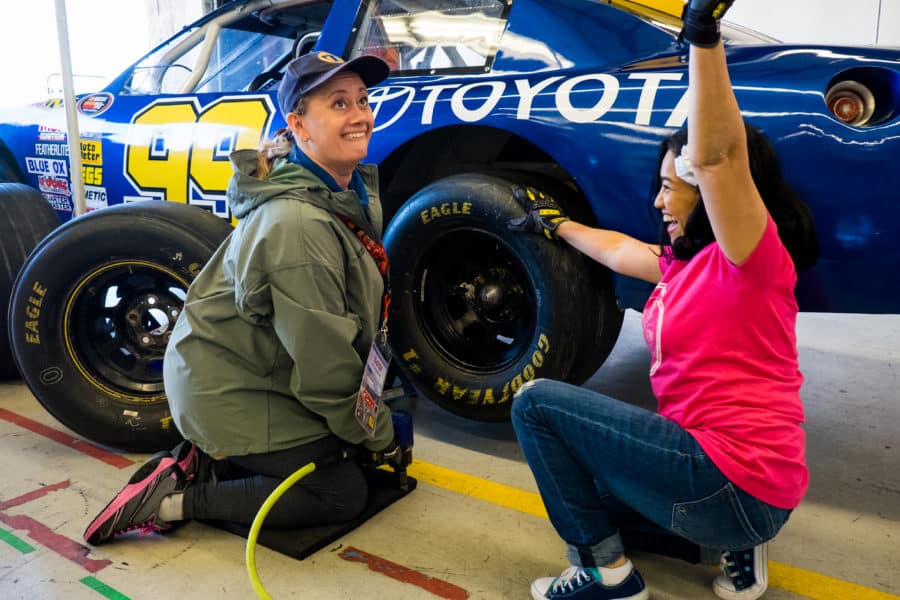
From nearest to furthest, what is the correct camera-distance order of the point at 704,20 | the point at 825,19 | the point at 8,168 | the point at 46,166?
the point at 704,20 < the point at 46,166 < the point at 8,168 < the point at 825,19

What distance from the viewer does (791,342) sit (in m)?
1.68

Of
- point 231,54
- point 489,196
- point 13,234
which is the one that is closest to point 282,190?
point 489,196

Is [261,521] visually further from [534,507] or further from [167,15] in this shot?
[167,15]

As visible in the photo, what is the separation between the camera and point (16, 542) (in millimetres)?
2125

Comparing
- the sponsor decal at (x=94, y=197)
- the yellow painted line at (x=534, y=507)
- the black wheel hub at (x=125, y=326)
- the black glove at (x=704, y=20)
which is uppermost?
the black glove at (x=704, y=20)

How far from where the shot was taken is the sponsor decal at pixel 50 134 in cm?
397

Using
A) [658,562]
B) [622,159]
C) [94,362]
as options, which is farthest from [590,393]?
[94,362]

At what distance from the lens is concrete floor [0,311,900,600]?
6.36 feet

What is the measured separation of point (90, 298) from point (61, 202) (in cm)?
149

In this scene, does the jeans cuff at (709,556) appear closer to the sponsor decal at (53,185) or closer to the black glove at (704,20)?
the black glove at (704,20)

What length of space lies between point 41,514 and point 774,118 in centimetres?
252

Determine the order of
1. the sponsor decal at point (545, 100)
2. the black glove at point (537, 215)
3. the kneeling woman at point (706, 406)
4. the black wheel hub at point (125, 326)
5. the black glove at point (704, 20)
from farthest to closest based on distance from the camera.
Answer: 1. the black wheel hub at point (125, 326)
2. the black glove at point (537, 215)
3. the sponsor decal at point (545, 100)
4. the kneeling woman at point (706, 406)
5. the black glove at point (704, 20)

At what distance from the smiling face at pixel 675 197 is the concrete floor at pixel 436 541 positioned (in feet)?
3.17

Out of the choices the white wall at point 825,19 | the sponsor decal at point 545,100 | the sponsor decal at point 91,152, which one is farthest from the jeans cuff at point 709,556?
the white wall at point 825,19
